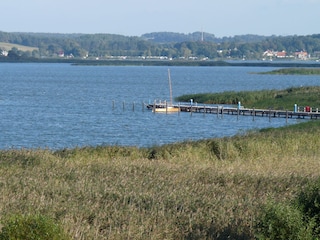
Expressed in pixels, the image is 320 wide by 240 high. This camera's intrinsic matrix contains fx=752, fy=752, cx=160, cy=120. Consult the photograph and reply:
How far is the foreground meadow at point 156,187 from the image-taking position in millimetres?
14203

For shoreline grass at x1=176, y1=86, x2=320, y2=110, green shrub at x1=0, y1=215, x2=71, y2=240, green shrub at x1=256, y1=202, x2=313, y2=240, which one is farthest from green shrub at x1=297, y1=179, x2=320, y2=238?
shoreline grass at x1=176, y1=86, x2=320, y2=110

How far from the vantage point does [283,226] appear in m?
12.2

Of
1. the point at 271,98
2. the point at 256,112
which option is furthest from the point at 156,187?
the point at 271,98

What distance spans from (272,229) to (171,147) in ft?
56.3

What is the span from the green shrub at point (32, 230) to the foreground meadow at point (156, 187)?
137 cm

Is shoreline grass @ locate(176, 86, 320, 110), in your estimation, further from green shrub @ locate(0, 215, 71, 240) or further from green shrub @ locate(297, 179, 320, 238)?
green shrub @ locate(0, 215, 71, 240)

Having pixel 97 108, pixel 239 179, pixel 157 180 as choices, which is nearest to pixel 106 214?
pixel 157 180

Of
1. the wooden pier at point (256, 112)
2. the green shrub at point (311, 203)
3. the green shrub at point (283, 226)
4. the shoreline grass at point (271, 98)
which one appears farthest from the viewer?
the shoreline grass at point (271, 98)

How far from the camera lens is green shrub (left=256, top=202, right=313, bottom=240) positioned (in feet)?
39.6

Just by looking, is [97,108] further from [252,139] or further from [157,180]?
[157,180]

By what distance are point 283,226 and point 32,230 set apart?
13.1ft

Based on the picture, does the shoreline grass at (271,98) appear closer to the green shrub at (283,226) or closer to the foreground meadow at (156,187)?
the foreground meadow at (156,187)

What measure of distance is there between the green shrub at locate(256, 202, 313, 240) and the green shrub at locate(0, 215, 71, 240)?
331cm

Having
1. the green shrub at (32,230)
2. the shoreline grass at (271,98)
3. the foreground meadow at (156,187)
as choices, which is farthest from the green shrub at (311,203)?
the shoreline grass at (271,98)
